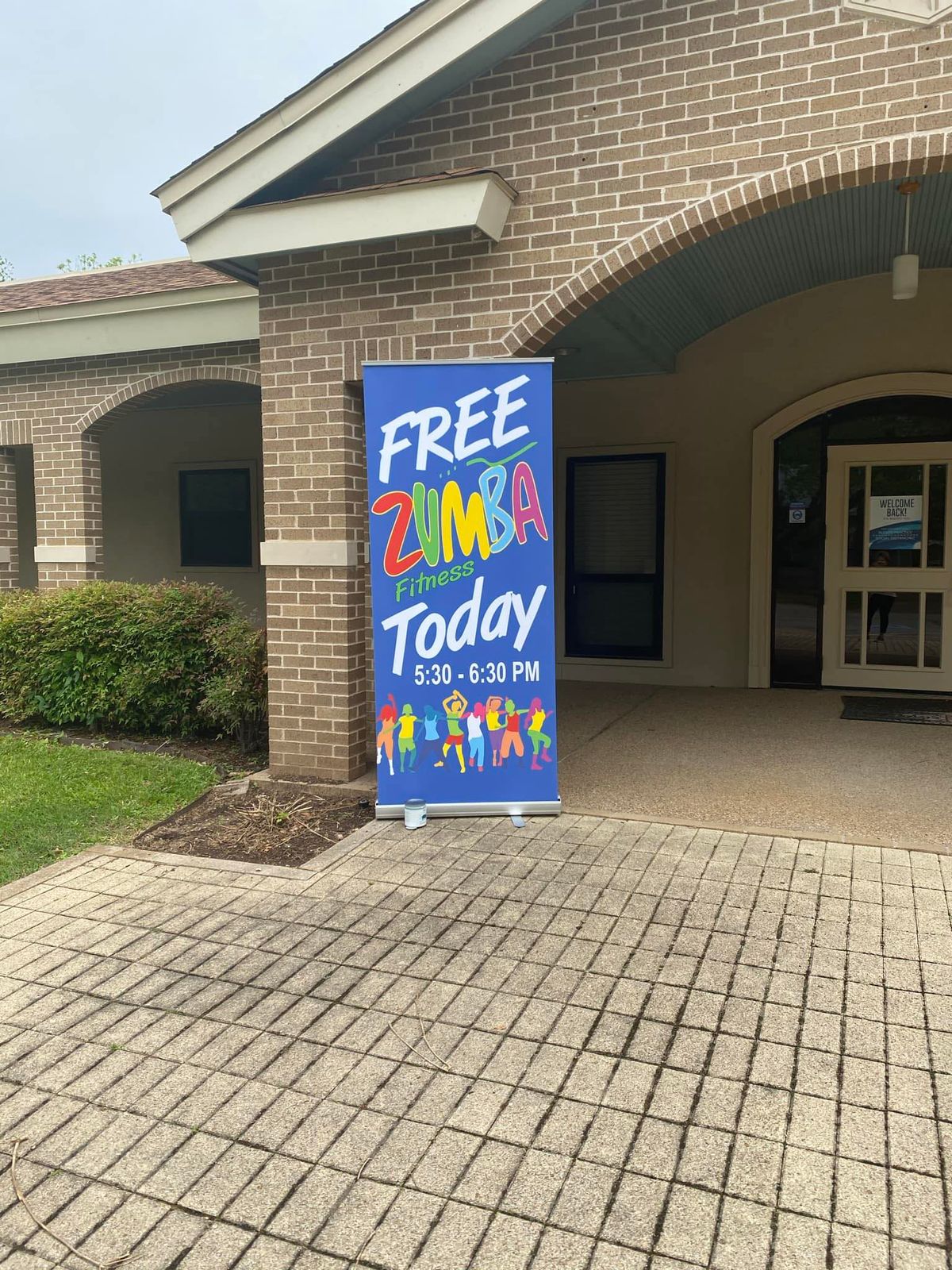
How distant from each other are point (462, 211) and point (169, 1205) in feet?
15.3

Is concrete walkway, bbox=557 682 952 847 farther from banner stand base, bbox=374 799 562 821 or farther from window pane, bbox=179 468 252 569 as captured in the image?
window pane, bbox=179 468 252 569

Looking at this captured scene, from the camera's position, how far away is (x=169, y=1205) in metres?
2.37

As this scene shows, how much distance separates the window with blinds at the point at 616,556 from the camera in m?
9.80

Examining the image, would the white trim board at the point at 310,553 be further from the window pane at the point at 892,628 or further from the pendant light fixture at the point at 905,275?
the window pane at the point at 892,628

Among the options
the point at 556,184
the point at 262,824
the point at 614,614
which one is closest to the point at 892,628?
the point at 614,614

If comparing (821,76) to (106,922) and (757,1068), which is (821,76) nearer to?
(757,1068)

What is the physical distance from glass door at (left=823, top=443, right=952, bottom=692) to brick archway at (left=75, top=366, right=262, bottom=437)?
5489mm

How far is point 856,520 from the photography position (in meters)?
8.99

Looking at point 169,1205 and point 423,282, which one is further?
point 423,282

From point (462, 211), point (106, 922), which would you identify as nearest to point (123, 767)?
point (106, 922)

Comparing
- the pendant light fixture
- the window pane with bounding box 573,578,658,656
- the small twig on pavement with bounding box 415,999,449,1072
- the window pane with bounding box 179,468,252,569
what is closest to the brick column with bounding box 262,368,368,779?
the small twig on pavement with bounding box 415,999,449,1072

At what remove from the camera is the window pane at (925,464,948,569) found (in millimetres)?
8664

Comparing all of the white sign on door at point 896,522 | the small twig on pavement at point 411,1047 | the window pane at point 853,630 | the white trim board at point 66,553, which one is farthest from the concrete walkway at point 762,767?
the white trim board at point 66,553

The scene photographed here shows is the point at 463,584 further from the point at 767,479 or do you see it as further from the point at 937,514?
the point at 937,514
